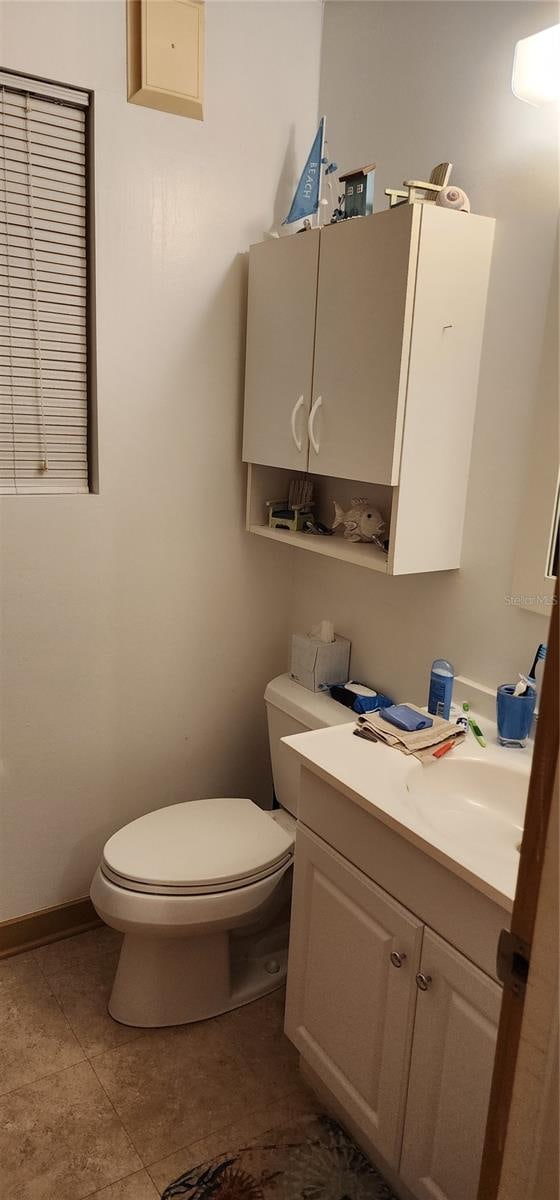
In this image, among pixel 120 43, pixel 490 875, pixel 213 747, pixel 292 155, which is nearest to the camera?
pixel 490 875

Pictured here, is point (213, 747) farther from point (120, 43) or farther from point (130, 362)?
point (120, 43)

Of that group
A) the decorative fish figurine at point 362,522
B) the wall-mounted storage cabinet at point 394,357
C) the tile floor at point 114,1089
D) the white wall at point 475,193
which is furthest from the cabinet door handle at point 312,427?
the tile floor at point 114,1089

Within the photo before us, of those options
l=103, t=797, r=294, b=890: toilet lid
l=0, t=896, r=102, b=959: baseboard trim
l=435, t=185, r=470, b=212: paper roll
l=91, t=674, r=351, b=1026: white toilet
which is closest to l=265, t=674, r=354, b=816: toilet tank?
l=91, t=674, r=351, b=1026: white toilet

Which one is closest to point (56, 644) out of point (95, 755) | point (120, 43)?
point (95, 755)

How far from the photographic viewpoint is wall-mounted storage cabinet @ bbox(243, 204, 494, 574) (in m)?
1.59

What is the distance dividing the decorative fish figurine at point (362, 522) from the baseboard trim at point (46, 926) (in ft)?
4.15

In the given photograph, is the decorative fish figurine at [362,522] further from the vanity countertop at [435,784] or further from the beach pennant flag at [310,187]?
the beach pennant flag at [310,187]

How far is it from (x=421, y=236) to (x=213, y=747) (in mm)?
1513

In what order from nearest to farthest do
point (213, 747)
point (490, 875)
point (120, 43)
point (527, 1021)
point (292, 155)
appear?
point (527, 1021), point (490, 875), point (120, 43), point (292, 155), point (213, 747)

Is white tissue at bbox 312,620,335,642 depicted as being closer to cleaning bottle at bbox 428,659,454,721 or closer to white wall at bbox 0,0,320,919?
white wall at bbox 0,0,320,919

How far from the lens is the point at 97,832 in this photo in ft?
7.30

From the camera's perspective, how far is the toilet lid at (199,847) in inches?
71.2

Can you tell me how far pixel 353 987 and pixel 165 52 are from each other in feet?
6.74

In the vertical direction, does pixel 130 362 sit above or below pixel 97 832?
above
